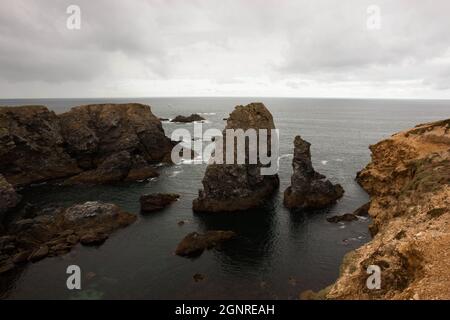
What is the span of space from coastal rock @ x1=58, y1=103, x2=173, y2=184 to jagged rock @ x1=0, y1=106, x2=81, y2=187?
382 cm

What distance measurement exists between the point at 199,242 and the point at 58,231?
2511 centimetres

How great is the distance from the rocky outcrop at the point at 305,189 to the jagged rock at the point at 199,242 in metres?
18.9

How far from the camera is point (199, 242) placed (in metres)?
54.2

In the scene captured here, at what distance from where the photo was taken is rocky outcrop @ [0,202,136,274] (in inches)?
2046

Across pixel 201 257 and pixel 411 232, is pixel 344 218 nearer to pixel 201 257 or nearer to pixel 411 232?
pixel 201 257

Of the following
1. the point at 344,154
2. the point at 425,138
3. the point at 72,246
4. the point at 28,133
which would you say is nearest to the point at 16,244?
the point at 72,246

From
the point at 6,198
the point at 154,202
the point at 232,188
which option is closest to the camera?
the point at 6,198

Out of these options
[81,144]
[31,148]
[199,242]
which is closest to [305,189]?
[199,242]

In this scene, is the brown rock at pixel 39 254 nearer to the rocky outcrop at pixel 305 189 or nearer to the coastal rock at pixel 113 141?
the coastal rock at pixel 113 141

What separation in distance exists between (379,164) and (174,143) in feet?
291

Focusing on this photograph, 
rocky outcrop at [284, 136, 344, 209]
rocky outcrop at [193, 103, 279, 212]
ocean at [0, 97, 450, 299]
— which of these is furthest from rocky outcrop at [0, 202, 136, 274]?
rocky outcrop at [284, 136, 344, 209]

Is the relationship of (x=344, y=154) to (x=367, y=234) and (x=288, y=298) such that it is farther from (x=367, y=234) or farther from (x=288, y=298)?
(x=288, y=298)

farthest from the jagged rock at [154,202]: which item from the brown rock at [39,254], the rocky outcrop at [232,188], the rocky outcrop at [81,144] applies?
the rocky outcrop at [81,144]
